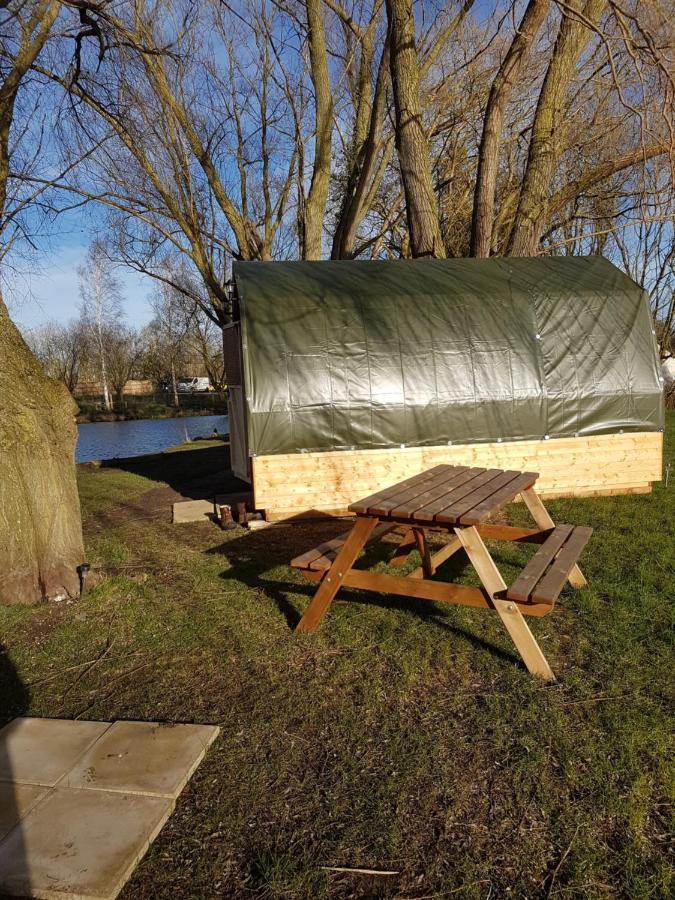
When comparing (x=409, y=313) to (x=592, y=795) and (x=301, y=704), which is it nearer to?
(x=301, y=704)

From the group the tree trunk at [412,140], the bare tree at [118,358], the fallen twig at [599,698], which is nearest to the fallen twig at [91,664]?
the fallen twig at [599,698]

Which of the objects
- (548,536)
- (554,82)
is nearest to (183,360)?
(554,82)

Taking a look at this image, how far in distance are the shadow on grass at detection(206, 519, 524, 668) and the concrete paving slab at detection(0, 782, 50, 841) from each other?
204 cm

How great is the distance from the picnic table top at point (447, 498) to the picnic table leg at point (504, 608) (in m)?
0.16

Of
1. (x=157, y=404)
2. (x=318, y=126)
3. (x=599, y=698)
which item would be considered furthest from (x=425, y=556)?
(x=157, y=404)

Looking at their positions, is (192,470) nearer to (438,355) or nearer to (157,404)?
(438,355)

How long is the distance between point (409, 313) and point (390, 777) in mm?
6500

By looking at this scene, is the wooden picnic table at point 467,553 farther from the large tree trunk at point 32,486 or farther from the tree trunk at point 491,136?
the tree trunk at point 491,136

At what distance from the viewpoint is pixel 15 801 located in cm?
258

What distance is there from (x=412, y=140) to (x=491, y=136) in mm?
1583

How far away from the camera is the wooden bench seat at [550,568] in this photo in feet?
10.6

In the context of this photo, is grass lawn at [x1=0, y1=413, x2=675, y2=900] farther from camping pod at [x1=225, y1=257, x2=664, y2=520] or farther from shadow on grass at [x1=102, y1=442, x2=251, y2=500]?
shadow on grass at [x1=102, y1=442, x2=251, y2=500]

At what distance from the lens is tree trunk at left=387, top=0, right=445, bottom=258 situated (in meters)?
10.9

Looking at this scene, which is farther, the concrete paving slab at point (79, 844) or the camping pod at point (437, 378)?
the camping pod at point (437, 378)
